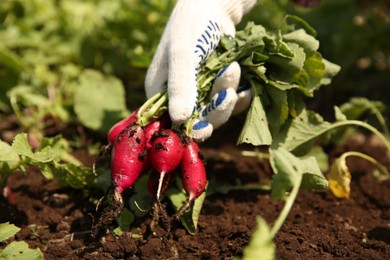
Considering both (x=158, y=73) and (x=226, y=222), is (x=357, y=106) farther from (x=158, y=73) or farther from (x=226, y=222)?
(x=158, y=73)

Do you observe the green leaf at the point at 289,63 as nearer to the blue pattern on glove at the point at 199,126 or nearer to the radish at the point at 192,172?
the blue pattern on glove at the point at 199,126

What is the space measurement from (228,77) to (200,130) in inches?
10.7

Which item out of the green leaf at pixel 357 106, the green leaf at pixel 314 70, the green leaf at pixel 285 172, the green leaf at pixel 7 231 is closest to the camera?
the green leaf at pixel 285 172

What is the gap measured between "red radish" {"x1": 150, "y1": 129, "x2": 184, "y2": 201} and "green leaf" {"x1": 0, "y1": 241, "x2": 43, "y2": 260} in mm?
532

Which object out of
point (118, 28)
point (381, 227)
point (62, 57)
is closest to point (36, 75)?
point (62, 57)

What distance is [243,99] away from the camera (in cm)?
272

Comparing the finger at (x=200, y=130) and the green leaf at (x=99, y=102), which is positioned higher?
the finger at (x=200, y=130)

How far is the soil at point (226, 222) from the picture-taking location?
240cm

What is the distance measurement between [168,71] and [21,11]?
239 cm

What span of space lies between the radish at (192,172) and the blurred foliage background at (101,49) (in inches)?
45.9

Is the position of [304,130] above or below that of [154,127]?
below

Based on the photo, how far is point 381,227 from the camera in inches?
104

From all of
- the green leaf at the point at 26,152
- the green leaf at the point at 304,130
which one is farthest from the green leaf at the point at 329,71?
the green leaf at the point at 26,152

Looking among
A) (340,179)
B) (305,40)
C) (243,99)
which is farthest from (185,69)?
(340,179)
